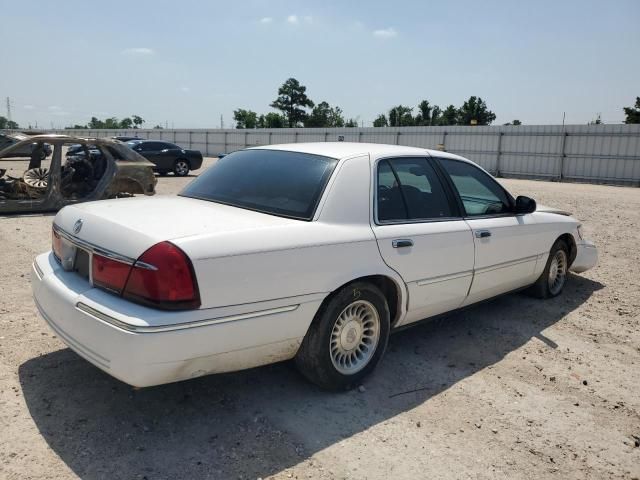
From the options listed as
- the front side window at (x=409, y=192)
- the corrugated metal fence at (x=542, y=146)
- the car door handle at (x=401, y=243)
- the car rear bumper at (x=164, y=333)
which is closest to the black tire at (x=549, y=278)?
the front side window at (x=409, y=192)

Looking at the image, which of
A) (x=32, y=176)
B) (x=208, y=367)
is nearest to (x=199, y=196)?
(x=208, y=367)

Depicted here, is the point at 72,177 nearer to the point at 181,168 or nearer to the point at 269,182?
the point at 269,182

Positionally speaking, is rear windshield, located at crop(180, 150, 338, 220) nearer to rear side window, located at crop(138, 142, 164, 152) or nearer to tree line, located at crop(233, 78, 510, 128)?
rear side window, located at crop(138, 142, 164, 152)

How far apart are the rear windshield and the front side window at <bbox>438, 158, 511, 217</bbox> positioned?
1.30 metres

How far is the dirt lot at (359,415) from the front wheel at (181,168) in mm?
16466

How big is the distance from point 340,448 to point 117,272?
1484 mm

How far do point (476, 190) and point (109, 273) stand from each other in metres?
3.13

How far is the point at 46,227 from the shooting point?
334 inches

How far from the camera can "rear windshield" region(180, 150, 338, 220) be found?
3354mm

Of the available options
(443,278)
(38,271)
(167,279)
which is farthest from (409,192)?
(38,271)

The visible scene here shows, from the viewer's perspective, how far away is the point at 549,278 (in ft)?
18.1

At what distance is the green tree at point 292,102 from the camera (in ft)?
194

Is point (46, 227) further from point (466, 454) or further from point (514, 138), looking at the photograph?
point (514, 138)

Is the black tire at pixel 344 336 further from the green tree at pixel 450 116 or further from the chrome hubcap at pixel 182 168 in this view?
the green tree at pixel 450 116
